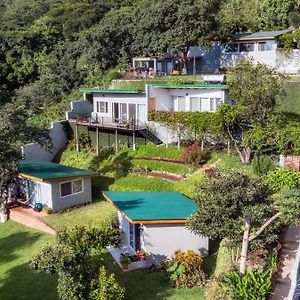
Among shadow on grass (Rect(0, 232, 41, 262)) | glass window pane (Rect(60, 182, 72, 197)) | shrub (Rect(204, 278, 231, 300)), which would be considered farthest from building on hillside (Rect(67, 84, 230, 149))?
shrub (Rect(204, 278, 231, 300))

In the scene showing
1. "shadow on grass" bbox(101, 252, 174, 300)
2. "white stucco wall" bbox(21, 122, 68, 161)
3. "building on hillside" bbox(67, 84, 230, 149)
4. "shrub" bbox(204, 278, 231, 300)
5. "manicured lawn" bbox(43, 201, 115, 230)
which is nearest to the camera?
"shrub" bbox(204, 278, 231, 300)

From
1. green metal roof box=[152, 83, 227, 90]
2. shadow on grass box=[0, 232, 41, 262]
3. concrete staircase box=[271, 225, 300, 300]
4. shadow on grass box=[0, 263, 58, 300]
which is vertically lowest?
shadow on grass box=[0, 232, 41, 262]

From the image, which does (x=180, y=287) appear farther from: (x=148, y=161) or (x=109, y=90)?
(x=109, y=90)

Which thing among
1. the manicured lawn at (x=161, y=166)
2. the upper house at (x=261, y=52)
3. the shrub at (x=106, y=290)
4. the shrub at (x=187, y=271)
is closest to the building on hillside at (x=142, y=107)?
the manicured lawn at (x=161, y=166)

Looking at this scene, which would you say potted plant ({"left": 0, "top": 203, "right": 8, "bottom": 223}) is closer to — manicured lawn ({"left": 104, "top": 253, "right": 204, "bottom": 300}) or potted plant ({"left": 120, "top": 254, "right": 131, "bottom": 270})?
manicured lawn ({"left": 104, "top": 253, "right": 204, "bottom": 300})

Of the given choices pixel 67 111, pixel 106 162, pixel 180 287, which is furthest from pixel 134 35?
pixel 180 287

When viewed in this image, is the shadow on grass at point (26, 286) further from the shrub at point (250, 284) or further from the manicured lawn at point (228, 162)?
the manicured lawn at point (228, 162)

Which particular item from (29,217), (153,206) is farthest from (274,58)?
(29,217)
